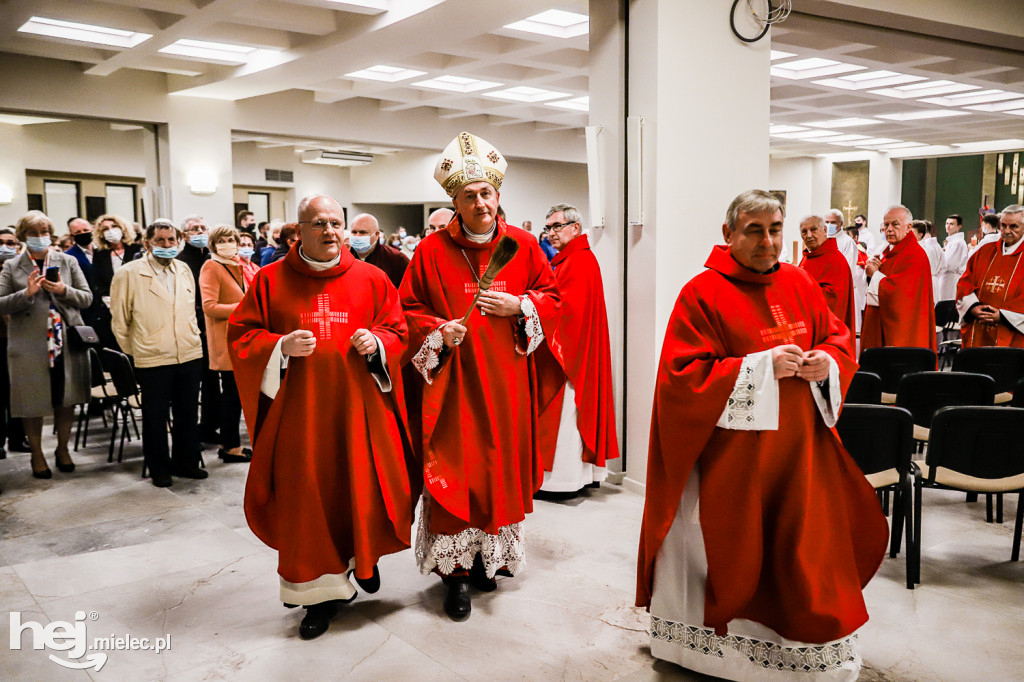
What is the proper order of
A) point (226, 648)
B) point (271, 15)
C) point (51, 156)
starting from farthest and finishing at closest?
point (51, 156) < point (271, 15) < point (226, 648)

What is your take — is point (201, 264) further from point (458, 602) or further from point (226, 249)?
point (458, 602)

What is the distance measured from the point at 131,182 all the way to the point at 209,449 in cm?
1068

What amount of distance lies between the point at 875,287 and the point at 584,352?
3.18 m

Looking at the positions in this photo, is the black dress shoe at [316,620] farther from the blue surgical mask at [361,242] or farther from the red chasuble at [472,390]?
the blue surgical mask at [361,242]

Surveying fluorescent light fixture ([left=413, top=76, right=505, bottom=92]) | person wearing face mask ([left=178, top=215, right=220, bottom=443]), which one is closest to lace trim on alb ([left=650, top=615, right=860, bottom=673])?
person wearing face mask ([left=178, top=215, right=220, bottom=443])

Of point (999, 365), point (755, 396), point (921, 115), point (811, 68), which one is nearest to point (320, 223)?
point (755, 396)

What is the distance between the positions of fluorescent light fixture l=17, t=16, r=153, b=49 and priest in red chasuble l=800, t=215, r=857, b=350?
6831 mm

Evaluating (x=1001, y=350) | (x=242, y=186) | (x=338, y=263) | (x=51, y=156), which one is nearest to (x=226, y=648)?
(x=338, y=263)

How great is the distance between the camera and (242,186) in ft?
56.8

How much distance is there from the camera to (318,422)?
10.3ft

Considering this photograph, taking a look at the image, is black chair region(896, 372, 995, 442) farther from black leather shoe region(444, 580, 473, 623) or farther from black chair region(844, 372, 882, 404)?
black leather shoe region(444, 580, 473, 623)

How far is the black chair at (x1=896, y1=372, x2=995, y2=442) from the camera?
4121 mm

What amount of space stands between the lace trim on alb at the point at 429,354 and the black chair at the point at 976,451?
2.19 m

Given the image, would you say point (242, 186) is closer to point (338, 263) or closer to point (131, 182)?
point (131, 182)
